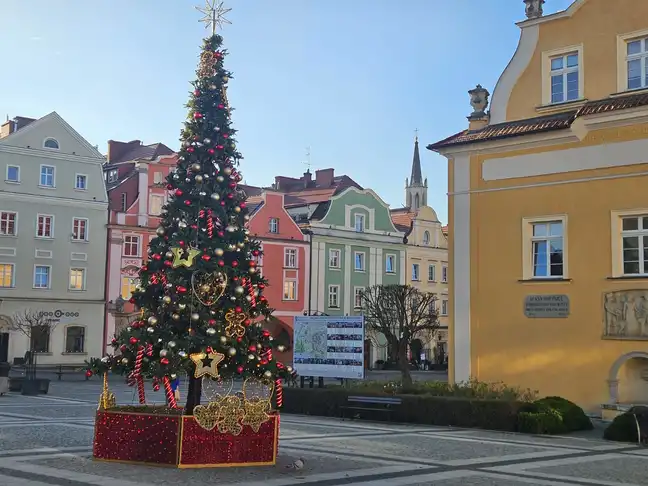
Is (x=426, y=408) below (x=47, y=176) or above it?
below

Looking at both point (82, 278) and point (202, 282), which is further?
point (82, 278)

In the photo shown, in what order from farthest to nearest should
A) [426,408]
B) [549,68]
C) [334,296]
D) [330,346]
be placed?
[334,296] < [549,68] < [330,346] < [426,408]

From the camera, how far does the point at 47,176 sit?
48.4 meters

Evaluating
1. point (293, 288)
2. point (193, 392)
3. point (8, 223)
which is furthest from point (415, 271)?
point (193, 392)

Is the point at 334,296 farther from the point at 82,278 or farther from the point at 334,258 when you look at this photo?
the point at 82,278

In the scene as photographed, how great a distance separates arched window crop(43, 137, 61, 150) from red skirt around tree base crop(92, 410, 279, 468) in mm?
38846

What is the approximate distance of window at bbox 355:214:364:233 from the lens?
59.8m

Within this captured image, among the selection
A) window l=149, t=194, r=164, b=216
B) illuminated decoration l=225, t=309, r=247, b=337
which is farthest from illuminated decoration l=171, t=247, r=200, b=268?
window l=149, t=194, r=164, b=216

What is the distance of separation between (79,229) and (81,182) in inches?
111

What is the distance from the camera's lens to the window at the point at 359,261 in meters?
59.8

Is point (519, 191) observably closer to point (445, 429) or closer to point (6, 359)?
point (445, 429)

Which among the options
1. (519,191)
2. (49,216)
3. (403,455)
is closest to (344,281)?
(49,216)

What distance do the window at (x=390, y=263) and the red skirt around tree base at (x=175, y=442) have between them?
162ft

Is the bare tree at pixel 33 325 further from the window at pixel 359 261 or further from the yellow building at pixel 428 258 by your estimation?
the yellow building at pixel 428 258
